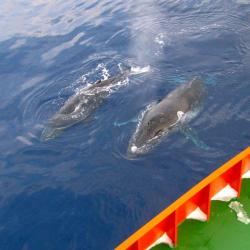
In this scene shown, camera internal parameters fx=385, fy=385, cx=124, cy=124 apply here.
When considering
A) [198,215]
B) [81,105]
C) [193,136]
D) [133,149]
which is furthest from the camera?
[81,105]

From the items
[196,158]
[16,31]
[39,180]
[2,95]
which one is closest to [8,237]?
[39,180]

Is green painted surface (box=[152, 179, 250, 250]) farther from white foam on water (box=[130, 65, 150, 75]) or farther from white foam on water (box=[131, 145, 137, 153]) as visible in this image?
white foam on water (box=[130, 65, 150, 75])

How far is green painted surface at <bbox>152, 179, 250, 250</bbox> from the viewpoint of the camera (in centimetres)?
762

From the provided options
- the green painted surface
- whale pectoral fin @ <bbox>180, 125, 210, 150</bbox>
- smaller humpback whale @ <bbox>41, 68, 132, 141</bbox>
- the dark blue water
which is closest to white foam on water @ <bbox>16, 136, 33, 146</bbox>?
the dark blue water

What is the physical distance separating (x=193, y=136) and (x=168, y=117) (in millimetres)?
1067

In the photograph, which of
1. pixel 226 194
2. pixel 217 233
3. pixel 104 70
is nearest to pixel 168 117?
pixel 226 194

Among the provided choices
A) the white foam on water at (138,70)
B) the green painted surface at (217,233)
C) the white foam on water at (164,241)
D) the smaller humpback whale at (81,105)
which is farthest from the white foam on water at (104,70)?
the white foam on water at (164,241)

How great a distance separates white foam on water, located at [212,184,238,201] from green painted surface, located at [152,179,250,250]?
21 centimetres

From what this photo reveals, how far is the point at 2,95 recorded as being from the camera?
1855cm

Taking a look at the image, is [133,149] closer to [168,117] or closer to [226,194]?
[168,117]

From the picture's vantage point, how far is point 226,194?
8.59 meters

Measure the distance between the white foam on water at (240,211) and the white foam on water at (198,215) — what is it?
666 mm

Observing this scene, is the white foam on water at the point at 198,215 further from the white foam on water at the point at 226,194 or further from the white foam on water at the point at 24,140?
the white foam on water at the point at 24,140

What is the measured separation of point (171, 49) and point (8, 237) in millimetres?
12181
